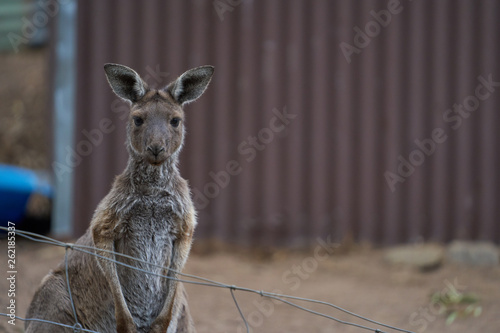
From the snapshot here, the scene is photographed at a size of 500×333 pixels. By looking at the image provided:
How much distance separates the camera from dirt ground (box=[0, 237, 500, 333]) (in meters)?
5.75

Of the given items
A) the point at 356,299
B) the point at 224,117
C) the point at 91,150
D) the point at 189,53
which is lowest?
the point at 356,299

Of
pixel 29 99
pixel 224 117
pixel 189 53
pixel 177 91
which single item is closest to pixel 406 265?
pixel 224 117

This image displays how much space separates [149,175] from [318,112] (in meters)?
4.35

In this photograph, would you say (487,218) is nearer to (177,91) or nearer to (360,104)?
(360,104)

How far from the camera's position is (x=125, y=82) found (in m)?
3.78

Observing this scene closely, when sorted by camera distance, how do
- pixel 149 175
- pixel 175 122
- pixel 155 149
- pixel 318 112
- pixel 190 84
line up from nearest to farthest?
pixel 155 149
pixel 149 175
pixel 175 122
pixel 190 84
pixel 318 112

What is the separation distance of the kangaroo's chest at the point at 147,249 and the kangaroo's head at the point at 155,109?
268 millimetres

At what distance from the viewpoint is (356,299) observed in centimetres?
639

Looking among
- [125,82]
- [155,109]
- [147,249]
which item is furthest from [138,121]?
[147,249]

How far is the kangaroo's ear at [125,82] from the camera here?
3672 millimetres

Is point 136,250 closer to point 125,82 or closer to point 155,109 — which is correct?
point 155,109

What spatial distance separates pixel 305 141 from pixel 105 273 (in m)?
4.63

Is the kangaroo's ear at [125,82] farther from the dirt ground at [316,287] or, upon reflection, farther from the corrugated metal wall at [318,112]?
the corrugated metal wall at [318,112]

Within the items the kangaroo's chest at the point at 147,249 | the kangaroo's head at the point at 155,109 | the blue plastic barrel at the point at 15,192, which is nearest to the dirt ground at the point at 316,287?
the blue plastic barrel at the point at 15,192
